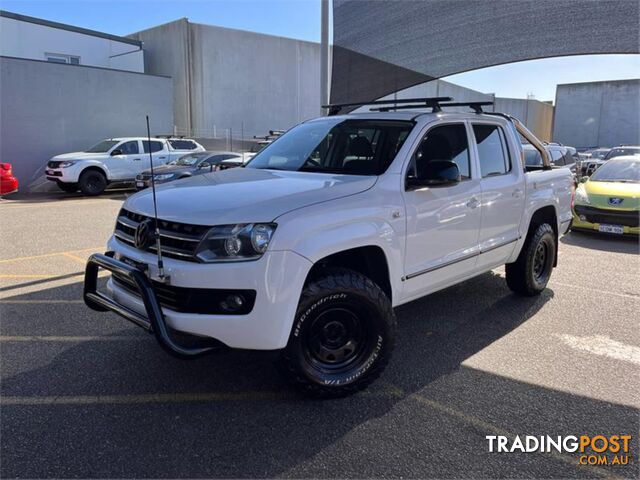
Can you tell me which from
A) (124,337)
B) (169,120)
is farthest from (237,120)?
(124,337)

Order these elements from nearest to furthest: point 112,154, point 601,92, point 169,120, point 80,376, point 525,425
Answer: point 525,425, point 80,376, point 112,154, point 169,120, point 601,92

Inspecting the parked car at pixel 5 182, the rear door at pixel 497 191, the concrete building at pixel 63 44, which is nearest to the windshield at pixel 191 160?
the parked car at pixel 5 182

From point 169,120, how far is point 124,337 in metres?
19.2

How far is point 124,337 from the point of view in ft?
14.6

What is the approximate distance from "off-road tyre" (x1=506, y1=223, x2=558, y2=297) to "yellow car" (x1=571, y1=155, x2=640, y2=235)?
434cm

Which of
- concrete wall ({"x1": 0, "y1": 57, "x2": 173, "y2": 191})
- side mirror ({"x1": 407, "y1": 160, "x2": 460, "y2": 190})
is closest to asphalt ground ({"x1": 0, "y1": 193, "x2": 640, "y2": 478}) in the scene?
side mirror ({"x1": 407, "y1": 160, "x2": 460, "y2": 190})

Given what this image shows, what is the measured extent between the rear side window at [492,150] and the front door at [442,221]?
0.23 m

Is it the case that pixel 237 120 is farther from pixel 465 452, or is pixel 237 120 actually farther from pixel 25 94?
pixel 465 452

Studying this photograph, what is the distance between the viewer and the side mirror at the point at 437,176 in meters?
3.78

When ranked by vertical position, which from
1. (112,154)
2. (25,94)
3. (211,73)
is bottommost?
(112,154)

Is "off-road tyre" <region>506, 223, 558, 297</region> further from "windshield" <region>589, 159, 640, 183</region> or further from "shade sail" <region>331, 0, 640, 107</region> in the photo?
"windshield" <region>589, 159, 640, 183</region>

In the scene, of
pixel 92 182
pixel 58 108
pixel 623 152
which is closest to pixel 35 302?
pixel 92 182

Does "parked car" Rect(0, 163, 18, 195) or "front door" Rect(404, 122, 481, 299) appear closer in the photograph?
"front door" Rect(404, 122, 481, 299)

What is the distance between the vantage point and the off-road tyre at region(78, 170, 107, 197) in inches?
639
